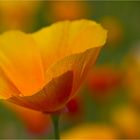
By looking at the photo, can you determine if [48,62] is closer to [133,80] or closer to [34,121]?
[34,121]

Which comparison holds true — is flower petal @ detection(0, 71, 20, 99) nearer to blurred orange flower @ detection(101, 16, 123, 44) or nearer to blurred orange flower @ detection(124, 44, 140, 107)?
blurred orange flower @ detection(124, 44, 140, 107)

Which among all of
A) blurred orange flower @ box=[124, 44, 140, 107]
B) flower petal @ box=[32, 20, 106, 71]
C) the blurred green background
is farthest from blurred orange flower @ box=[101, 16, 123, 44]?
flower petal @ box=[32, 20, 106, 71]

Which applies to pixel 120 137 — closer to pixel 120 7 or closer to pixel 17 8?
pixel 17 8

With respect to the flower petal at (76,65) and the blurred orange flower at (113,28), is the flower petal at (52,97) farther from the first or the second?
the blurred orange flower at (113,28)

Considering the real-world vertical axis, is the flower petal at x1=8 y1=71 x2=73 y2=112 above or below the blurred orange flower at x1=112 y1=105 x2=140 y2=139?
above

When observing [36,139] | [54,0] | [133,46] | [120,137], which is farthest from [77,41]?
[54,0]

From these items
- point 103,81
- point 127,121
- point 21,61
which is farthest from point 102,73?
point 21,61
